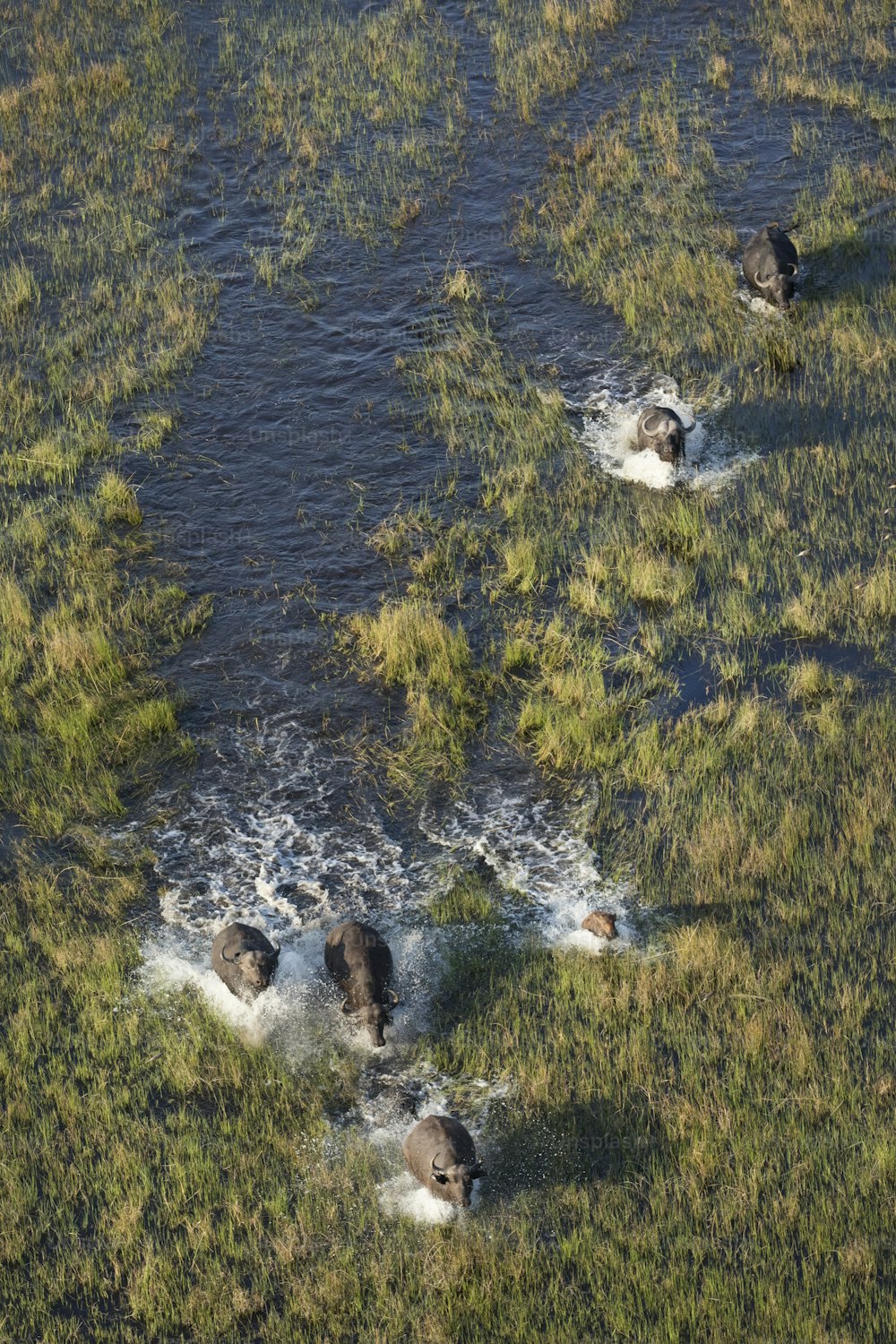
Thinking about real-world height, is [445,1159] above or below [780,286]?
below

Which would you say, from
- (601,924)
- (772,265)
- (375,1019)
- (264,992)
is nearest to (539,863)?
(601,924)

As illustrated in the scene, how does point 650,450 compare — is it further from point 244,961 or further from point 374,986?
point 244,961

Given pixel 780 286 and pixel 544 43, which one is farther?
pixel 544 43

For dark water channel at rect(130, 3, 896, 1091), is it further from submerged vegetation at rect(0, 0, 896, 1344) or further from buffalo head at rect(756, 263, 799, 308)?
buffalo head at rect(756, 263, 799, 308)

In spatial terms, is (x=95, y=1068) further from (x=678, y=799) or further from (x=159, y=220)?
(x=159, y=220)

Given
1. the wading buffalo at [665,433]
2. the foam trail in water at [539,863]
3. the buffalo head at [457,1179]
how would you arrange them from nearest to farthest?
1. the buffalo head at [457,1179]
2. the foam trail in water at [539,863]
3. the wading buffalo at [665,433]

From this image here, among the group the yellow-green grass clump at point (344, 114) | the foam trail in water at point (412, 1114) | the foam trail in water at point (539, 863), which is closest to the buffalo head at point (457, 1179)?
the foam trail in water at point (412, 1114)

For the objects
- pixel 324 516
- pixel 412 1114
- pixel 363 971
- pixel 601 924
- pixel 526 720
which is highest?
pixel 324 516

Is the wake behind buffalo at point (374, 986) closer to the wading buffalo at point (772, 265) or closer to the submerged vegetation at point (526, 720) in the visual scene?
the submerged vegetation at point (526, 720)
